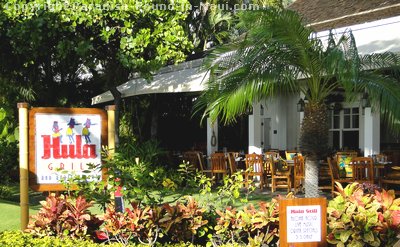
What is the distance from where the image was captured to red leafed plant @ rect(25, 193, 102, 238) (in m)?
5.14

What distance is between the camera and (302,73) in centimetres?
704

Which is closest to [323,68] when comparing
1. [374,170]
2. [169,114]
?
[374,170]

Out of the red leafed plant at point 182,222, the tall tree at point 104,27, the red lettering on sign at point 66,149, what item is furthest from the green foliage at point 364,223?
the tall tree at point 104,27

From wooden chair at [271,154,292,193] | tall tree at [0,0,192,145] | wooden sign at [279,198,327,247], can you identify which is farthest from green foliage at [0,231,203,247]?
wooden chair at [271,154,292,193]

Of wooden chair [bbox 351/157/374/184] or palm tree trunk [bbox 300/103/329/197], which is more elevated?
palm tree trunk [bbox 300/103/329/197]

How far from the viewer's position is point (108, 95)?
15.5 meters

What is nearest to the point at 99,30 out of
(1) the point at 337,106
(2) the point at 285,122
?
(1) the point at 337,106

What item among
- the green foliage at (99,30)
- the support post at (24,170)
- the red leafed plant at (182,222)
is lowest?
the red leafed plant at (182,222)

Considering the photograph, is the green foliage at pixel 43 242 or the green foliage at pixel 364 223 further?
the green foliage at pixel 43 242

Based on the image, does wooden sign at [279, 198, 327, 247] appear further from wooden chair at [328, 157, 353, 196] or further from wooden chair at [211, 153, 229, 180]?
wooden chair at [211, 153, 229, 180]

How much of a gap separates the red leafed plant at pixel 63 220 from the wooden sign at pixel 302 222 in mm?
2086

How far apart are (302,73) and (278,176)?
475cm

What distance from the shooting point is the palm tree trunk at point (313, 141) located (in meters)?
6.88

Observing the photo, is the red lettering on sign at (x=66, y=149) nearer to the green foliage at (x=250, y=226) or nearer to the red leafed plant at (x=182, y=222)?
the red leafed plant at (x=182, y=222)
